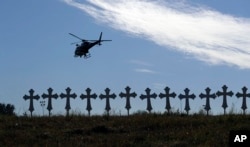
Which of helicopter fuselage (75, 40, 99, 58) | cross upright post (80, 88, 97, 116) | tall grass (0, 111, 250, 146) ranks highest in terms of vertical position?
helicopter fuselage (75, 40, 99, 58)

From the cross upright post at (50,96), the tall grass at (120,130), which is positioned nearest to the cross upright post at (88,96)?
the cross upright post at (50,96)

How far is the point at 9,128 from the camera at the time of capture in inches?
886

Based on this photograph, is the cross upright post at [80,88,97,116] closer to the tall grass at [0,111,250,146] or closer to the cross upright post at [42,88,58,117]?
the cross upright post at [42,88,58,117]

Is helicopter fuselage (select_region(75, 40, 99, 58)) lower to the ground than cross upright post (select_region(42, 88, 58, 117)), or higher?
higher

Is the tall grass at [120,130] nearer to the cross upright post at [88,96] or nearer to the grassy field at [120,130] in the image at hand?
the grassy field at [120,130]

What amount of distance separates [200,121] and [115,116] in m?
4.54

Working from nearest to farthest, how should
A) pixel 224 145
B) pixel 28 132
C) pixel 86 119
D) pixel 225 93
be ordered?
pixel 224 145 < pixel 28 132 < pixel 86 119 < pixel 225 93

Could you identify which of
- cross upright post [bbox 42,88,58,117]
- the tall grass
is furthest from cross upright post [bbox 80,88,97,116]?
the tall grass

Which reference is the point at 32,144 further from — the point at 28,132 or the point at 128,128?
the point at 128,128

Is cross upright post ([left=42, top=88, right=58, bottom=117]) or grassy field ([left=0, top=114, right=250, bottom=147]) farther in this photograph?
cross upright post ([left=42, top=88, right=58, bottom=117])

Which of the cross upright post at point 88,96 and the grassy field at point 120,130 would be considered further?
the cross upright post at point 88,96

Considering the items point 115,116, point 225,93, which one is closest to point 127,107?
point 225,93

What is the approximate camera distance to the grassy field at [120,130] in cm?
1900

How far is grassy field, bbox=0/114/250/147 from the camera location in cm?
1900
